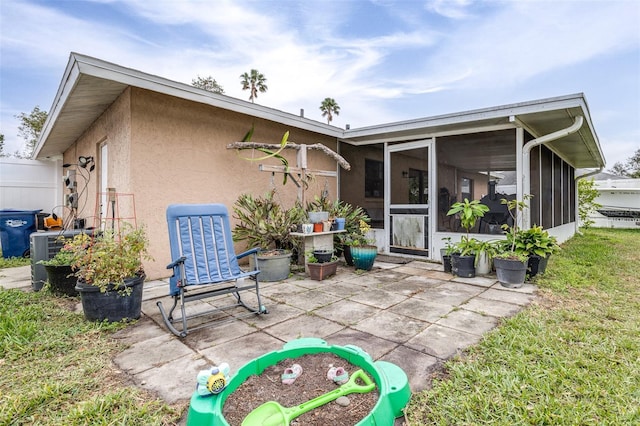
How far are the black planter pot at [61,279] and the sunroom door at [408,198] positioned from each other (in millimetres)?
5048

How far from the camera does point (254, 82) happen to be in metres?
20.6

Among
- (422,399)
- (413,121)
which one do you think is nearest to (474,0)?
(413,121)

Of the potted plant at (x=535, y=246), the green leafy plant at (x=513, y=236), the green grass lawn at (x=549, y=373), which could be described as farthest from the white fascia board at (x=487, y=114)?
the green grass lawn at (x=549, y=373)

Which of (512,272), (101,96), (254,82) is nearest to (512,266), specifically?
(512,272)

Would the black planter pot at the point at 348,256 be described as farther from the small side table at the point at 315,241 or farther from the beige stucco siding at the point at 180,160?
the beige stucco siding at the point at 180,160

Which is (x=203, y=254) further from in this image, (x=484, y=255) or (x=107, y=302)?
(x=484, y=255)

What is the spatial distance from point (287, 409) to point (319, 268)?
9.87 feet

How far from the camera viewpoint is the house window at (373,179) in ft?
21.3

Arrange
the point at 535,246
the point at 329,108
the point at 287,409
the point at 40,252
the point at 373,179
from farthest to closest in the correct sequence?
1. the point at 329,108
2. the point at 373,179
3. the point at 535,246
4. the point at 40,252
5. the point at 287,409

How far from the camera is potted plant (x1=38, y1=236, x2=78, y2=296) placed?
347 cm

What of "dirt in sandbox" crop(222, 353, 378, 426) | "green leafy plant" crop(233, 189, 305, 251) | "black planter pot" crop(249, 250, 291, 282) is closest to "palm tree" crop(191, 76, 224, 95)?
"green leafy plant" crop(233, 189, 305, 251)

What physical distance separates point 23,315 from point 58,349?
0.97 metres

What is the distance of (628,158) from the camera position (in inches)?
1149

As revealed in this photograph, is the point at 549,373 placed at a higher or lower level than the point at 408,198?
lower
